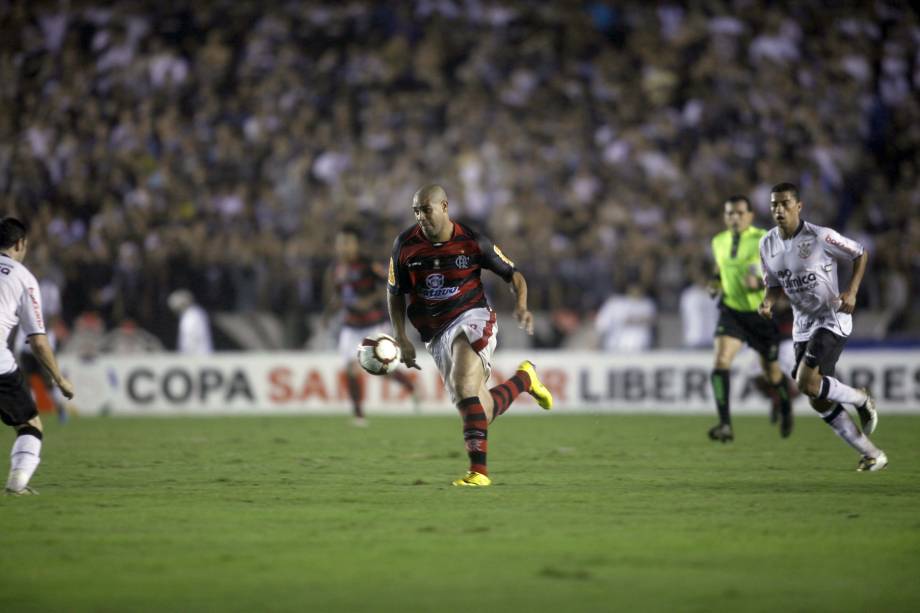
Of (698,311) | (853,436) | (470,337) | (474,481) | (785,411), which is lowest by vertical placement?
(474,481)

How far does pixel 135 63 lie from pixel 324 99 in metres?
3.81

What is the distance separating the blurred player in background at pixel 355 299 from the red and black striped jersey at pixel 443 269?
715cm

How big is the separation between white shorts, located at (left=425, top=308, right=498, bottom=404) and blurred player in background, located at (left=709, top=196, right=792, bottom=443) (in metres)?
4.77

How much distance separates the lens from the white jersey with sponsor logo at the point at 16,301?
30.5 ft

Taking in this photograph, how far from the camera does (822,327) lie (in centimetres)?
1111

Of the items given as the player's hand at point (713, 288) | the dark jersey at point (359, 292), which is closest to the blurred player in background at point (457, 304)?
the player's hand at point (713, 288)

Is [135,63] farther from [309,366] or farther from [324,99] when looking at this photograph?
[309,366]

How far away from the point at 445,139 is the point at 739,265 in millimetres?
11664

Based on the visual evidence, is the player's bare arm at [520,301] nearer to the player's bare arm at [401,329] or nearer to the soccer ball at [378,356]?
the player's bare arm at [401,329]

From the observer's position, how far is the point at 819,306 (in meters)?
11.1

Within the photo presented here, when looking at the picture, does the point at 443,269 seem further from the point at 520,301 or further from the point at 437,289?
the point at 520,301

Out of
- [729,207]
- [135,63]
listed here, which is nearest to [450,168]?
[135,63]

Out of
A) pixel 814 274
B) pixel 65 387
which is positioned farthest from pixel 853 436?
pixel 65 387

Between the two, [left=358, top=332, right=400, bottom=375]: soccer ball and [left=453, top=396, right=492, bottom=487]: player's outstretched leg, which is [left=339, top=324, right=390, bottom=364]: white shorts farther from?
[left=453, top=396, right=492, bottom=487]: player's outstretched leg
